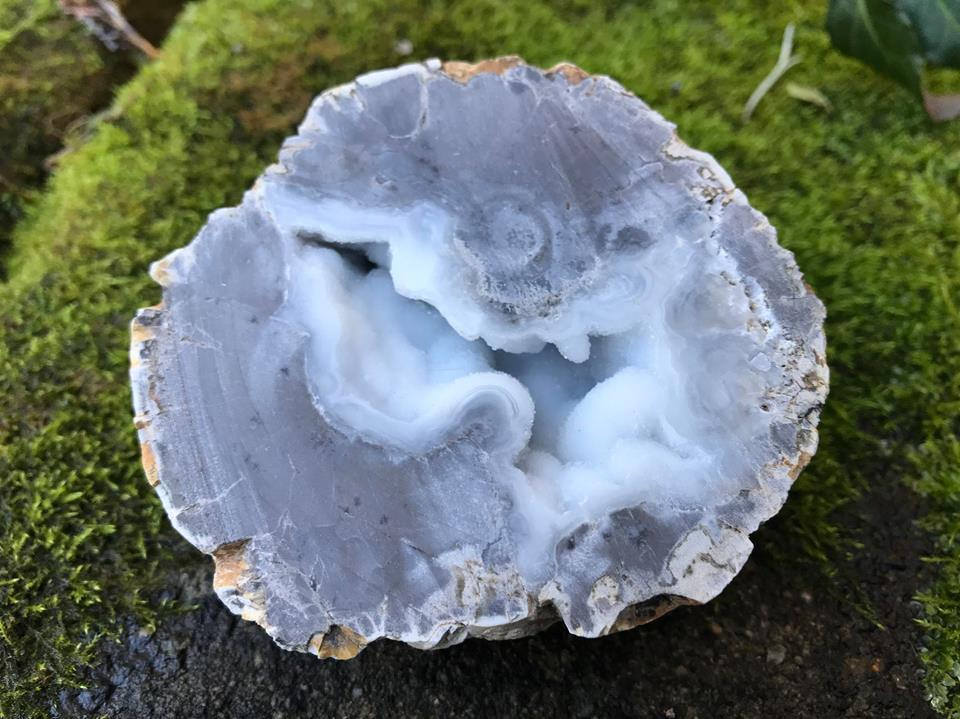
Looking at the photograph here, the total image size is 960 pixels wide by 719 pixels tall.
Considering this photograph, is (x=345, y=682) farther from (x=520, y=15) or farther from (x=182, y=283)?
(x=520, y=15)

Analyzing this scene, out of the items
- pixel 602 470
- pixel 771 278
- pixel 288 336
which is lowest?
pixel 602 470

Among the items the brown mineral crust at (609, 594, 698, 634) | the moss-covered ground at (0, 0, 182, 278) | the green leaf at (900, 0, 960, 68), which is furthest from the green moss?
the green leaf at (900, 0, 960, 68)

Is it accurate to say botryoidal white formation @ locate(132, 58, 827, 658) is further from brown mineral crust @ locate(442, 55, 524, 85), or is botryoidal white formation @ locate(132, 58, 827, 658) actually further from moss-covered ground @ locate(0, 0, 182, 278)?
moss-covered ground @ locate(0, 0, 182, 278)

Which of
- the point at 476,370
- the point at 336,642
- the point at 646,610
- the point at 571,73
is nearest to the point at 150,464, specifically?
the point at 336,642

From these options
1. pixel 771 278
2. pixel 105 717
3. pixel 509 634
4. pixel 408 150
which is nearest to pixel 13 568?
pixel 105 717

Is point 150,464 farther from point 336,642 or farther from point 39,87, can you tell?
point 39,87

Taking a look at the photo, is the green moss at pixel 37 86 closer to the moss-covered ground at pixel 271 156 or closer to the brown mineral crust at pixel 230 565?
the moss-covered ground at pixel 271 156
